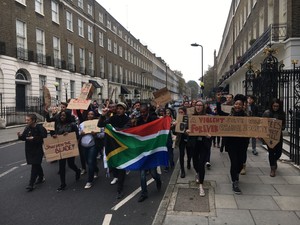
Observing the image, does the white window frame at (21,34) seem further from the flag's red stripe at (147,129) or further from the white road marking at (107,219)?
the white road marking at (107,219)

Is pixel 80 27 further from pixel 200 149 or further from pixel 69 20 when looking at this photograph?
pixel 200 149

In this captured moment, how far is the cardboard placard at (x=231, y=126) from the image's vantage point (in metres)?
5.52

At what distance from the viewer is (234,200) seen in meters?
4.99

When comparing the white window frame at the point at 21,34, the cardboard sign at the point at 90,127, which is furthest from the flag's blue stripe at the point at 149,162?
the white window frame at the point at 21,34

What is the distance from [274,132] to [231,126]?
1031mm

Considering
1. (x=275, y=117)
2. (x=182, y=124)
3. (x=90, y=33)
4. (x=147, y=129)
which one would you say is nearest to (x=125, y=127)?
(x=147, y=129)

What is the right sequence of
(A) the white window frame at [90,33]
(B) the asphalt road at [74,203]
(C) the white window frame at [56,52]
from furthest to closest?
(A) the white window frame at [90,33]
(C) the white window frame at [56,52]
(B) the asphalt road at [74,203]

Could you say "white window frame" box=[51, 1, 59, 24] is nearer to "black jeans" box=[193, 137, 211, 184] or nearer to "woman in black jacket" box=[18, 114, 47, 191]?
"woman in black jacket" box=[18, 114, 47, 191]

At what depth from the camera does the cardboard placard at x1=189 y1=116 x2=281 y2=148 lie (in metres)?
5.52

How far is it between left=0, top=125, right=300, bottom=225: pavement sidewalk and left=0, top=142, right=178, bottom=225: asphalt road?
322 mm

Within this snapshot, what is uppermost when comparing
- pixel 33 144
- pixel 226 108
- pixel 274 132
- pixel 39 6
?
pixel 39 6

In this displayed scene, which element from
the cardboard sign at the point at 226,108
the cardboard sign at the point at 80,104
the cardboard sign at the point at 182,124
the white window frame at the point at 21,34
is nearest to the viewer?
the cardboard sign at the point at 182,124

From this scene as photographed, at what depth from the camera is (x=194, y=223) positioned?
414cm

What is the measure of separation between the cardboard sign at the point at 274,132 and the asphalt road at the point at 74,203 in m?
2.34
